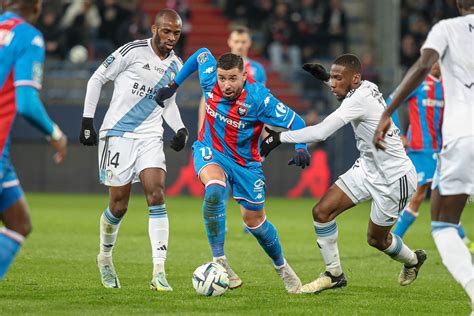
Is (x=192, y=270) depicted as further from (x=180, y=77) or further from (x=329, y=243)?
(x=180, y=77)

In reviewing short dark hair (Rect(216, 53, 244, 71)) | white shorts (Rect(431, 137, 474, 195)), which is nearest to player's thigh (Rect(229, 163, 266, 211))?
short dark hair (Rect(216, 53, 244, 71))

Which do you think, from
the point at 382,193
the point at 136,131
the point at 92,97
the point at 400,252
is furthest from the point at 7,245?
the point at 400,252

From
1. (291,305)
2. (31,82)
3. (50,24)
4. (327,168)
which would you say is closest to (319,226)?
(291,305)

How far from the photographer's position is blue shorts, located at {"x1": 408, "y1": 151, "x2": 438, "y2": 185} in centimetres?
1283

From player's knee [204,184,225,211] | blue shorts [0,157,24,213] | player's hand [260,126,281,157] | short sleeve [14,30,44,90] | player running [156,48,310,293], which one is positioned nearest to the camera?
short sleeve [14,30,44,90]

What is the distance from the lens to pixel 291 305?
778cm

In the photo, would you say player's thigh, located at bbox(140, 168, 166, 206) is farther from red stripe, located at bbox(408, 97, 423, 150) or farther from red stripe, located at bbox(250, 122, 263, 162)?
red stripe, located at bbox(408, 97, 423, 150)

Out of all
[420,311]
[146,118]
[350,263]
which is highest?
[146,118]

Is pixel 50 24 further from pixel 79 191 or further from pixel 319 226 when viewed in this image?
pixel 319 226

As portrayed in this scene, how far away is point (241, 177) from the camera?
342 inches

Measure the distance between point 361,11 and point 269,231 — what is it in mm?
18875

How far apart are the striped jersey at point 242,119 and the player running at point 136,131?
15.4 inches

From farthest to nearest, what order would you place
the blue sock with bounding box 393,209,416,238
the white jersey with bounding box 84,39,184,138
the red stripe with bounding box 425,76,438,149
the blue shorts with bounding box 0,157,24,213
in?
1. the red stripe with bounding box 425,76,438,149
2. the blue sock with bounding box 393,209,416,238
3. the white jersey with bounding box 84,39,184,138
4. the blue shorts with bounding box 0,157,24,213

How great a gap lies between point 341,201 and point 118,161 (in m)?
2.10
